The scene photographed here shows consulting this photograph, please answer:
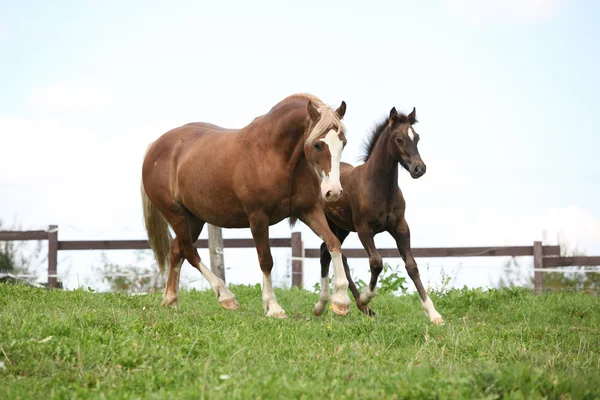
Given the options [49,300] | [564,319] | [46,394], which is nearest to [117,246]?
[49,300]

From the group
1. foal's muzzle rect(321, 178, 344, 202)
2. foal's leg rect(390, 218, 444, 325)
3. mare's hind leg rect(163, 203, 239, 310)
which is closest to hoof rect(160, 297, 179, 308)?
mare's hind leg rect(163, 203, 239, 310)

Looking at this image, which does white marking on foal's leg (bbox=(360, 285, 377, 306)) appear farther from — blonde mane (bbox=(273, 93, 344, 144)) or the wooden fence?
the wooden fence

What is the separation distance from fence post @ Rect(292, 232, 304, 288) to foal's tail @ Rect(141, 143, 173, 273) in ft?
20.6

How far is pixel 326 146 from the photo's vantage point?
22.2 feet

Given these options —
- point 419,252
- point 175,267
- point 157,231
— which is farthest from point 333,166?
point 419,252

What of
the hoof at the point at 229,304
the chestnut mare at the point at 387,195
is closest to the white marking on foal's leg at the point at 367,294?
the chestnut mare at the point at 387,195

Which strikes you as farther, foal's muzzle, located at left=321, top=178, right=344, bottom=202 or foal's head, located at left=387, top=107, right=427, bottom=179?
foal's head, located at left=387, top=107, right=427, bottom=179

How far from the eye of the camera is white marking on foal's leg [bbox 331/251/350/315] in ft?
23.3

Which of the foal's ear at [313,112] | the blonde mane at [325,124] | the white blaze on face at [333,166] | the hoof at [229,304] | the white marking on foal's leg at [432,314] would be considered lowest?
the white marking on foal's leg at [432,314]

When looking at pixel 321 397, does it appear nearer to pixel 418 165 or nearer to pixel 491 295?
pixel 418 165

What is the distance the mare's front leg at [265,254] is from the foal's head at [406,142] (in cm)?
192

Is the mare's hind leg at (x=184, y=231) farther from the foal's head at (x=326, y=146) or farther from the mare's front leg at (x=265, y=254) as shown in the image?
the foal's head at (x=326, y=146)

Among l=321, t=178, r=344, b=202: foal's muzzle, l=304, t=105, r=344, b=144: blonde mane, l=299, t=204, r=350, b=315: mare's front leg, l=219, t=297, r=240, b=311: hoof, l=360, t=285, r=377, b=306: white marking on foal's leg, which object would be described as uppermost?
l=304, t=105, r=344, b=144: blonde mane

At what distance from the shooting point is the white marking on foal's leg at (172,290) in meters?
8.67
